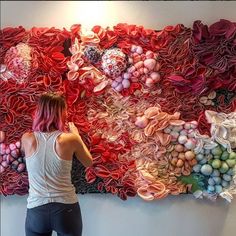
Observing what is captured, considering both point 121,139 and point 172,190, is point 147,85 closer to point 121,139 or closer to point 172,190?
point 121,139

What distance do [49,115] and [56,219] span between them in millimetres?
490

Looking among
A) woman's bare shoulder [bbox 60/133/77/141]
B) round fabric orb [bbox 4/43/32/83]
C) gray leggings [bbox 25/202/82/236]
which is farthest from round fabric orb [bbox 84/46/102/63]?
gray leggings [bbox 25/202/82/236]

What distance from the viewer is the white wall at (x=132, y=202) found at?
203 centimetres

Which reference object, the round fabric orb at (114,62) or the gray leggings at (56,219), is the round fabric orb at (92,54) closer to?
the round fabric orb at (114,62)

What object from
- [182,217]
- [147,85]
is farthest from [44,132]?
[182,217]

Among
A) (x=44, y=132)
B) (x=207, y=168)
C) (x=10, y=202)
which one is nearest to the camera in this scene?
(x=44, y=132)

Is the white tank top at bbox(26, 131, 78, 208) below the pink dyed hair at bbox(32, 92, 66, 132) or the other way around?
below

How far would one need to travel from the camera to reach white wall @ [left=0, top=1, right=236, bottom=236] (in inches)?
79.7

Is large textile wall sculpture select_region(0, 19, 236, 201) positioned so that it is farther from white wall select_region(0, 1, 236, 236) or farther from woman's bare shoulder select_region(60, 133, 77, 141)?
woman's bare shoulder select_region(60, 133, 77, 141)

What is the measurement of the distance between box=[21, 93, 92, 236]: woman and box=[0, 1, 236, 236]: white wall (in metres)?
0.38

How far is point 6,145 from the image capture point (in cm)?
203

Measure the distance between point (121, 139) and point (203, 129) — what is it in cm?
46

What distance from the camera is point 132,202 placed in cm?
208

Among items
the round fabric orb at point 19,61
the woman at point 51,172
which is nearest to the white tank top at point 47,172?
the woman at point 51,172
